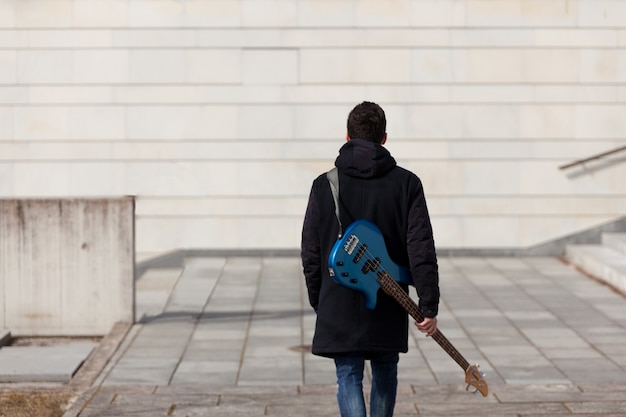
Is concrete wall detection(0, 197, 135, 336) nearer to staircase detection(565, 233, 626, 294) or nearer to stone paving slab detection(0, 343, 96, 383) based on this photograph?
stone paving slab detection(0, 343, 96, 383)

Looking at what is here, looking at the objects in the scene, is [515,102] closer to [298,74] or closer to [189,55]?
[298,74]

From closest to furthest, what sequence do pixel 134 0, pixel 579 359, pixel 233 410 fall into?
pixel 233 410 → pixel 579 359 → pixel 134 0

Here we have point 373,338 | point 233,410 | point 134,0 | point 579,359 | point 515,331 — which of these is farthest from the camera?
Answer: point 134,0

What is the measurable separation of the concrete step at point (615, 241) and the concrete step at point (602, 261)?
43 millimetres

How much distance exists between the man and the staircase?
8.66 meters

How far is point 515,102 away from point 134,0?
5.58 meters

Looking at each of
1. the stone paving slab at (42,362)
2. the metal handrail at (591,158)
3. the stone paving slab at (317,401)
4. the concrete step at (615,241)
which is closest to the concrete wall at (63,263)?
the stone paving slab at (42,362)

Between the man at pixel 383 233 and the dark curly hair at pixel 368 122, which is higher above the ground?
the dark curly hair at pixel 368 122

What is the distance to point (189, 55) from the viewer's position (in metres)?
17.7

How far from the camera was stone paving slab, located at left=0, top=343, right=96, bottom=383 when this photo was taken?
33.0 feet

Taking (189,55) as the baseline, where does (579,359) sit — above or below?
below

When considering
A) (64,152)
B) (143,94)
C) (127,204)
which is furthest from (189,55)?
(127,204)

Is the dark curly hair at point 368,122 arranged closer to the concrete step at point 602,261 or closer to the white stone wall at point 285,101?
the concrete step at point 602,261

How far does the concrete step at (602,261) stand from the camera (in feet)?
49.0
